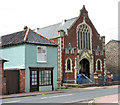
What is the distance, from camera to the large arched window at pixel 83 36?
4164 cm

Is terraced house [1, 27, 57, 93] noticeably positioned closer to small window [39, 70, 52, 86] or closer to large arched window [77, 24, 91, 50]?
small window [39, 70, 52, 86]

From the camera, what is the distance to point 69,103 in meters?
14.6

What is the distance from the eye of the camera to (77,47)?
1614 inches

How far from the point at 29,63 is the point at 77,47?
685 inches

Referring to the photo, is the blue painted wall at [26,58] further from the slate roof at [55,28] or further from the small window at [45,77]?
the slate roof at [55,28]

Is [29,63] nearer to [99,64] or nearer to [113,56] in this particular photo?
[99,64]

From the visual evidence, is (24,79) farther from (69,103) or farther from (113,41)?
(113,41)

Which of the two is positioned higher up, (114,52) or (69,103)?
(114,52)

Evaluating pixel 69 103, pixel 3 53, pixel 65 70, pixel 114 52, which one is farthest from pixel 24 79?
pixel 114 52

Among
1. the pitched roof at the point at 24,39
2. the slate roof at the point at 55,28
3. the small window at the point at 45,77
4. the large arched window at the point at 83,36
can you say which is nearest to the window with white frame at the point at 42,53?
the pitched roof at the point at 24,39

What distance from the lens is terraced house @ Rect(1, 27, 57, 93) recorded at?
78.2 feet

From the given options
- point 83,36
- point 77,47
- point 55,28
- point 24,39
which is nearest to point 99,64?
point 83,36

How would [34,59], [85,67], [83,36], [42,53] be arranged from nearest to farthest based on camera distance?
[34,59] < [42,53] < [83,36] < [85,67]

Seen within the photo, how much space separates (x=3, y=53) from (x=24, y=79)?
4996mm
